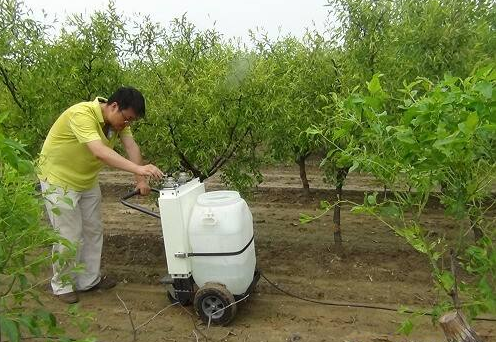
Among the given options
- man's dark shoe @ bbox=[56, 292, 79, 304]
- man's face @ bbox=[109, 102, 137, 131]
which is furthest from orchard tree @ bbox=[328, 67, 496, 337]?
man's dark shoe @ bbox=[56, 292, 79, 304]

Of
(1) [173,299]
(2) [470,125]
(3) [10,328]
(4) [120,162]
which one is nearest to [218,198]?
(4) [120,162]

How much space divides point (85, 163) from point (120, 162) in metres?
0.85

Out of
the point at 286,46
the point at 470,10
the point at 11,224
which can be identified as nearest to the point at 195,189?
the point at 11,224

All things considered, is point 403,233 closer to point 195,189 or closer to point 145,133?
point 195,189

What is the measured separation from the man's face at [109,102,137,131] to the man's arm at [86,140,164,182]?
382 mm

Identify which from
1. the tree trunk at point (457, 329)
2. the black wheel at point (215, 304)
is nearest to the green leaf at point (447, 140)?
the tree trunk at point (457, 329)

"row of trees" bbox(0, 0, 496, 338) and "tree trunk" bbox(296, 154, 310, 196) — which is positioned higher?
"row of trees" bbox(0, 0, 496, 338)

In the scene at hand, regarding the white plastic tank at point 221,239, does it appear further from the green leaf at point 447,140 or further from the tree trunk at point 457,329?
the green leaf at point 447,140

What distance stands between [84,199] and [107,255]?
4.35ft

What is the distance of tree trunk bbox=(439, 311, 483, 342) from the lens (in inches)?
106

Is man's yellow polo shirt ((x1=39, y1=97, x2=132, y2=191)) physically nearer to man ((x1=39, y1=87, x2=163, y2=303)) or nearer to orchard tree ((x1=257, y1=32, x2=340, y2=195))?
man ((x1=39, y1=87, x2=163, y2=303))

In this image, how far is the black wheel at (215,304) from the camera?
3.97m

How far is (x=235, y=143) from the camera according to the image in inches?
213

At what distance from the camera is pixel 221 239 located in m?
3.93
